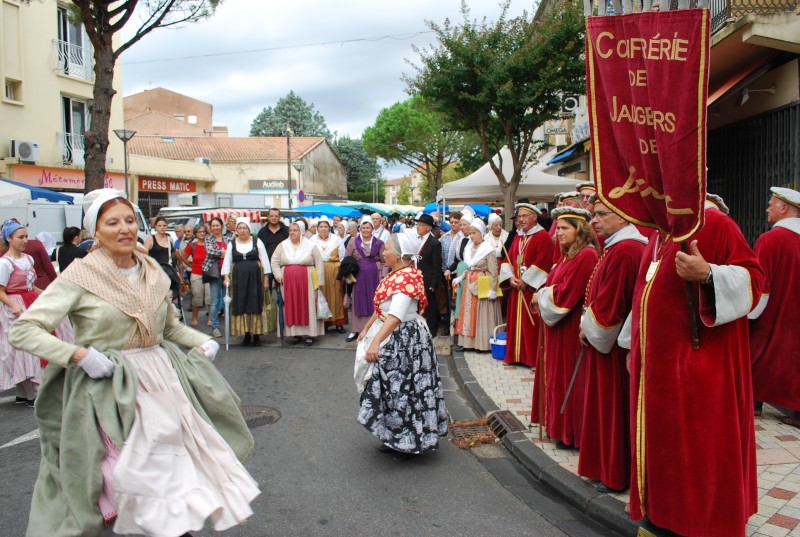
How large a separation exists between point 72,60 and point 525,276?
75.2 feet

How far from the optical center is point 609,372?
427cm

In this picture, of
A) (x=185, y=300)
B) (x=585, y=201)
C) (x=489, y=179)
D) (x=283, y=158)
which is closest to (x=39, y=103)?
(x=185, y=300)

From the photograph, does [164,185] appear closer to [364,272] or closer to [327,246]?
[327,246]

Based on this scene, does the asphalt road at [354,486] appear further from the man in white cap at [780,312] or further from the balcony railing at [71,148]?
the balcony railing at [71,148]

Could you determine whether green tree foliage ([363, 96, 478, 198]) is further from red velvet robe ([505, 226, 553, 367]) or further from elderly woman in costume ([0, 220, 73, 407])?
elderly woman in costume ([0, 220, 73, 407])

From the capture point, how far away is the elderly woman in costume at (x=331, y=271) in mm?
11555

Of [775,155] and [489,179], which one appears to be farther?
[489,179]

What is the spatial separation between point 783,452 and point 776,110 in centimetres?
607

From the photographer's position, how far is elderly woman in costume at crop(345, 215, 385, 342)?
10703 millimetres

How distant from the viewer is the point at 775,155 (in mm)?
9195

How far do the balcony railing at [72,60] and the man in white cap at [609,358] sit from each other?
2298cm

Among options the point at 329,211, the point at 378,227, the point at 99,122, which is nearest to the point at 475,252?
the point at 378,227

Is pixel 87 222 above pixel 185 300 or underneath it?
above

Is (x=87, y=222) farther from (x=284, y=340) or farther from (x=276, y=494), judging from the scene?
(x=284, y=340)
